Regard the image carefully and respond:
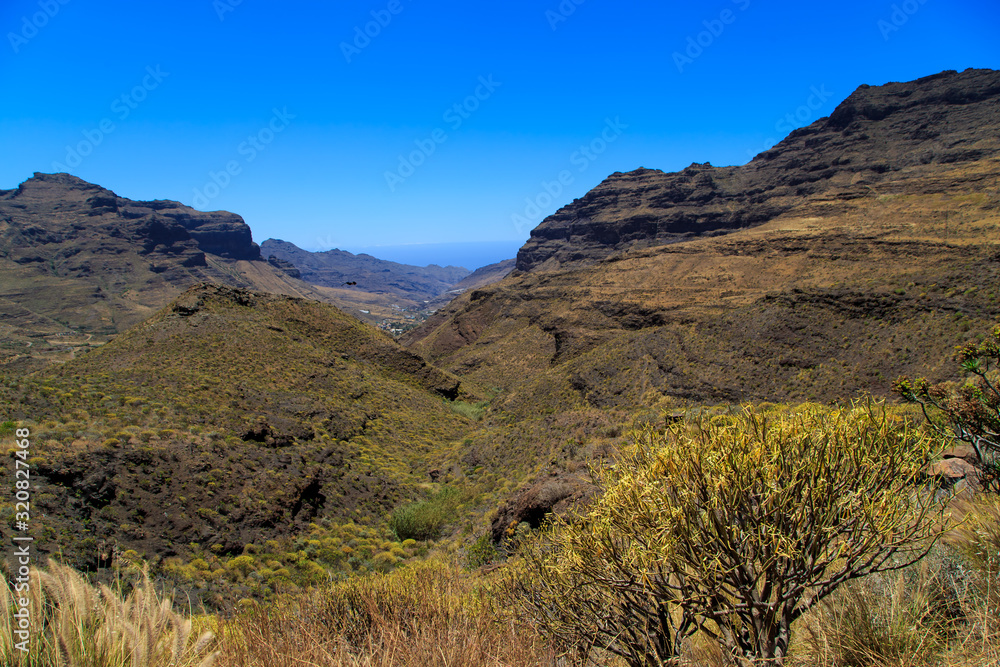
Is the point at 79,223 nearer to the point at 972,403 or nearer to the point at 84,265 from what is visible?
the point at 84,265

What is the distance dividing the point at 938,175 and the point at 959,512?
73.6 m

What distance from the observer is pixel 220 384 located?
24.4m

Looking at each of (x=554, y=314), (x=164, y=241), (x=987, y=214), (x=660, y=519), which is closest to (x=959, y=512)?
(x=660, y=519)

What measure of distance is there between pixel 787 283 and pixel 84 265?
151m

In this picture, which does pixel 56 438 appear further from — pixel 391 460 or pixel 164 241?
pixel 164 241

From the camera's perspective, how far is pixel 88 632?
9.41 ft

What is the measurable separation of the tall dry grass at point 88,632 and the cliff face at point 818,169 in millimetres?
77192

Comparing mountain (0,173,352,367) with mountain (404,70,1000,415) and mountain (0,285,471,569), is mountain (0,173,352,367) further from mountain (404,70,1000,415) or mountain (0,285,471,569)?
mountain (404,70,1000,415)

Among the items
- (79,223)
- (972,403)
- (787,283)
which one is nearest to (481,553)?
(972,403)

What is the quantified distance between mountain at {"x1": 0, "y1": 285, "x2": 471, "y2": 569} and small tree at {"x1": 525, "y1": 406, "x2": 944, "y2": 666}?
10206mm

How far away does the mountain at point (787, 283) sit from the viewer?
2438 cm

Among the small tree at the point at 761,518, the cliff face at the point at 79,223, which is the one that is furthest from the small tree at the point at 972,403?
the cliff face at the point at 79,223

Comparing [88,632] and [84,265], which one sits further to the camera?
[84,265]

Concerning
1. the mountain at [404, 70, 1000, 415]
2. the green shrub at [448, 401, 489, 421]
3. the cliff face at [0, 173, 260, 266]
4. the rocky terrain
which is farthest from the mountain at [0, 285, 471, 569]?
the cliff face at [0, 173, 260, 266]
